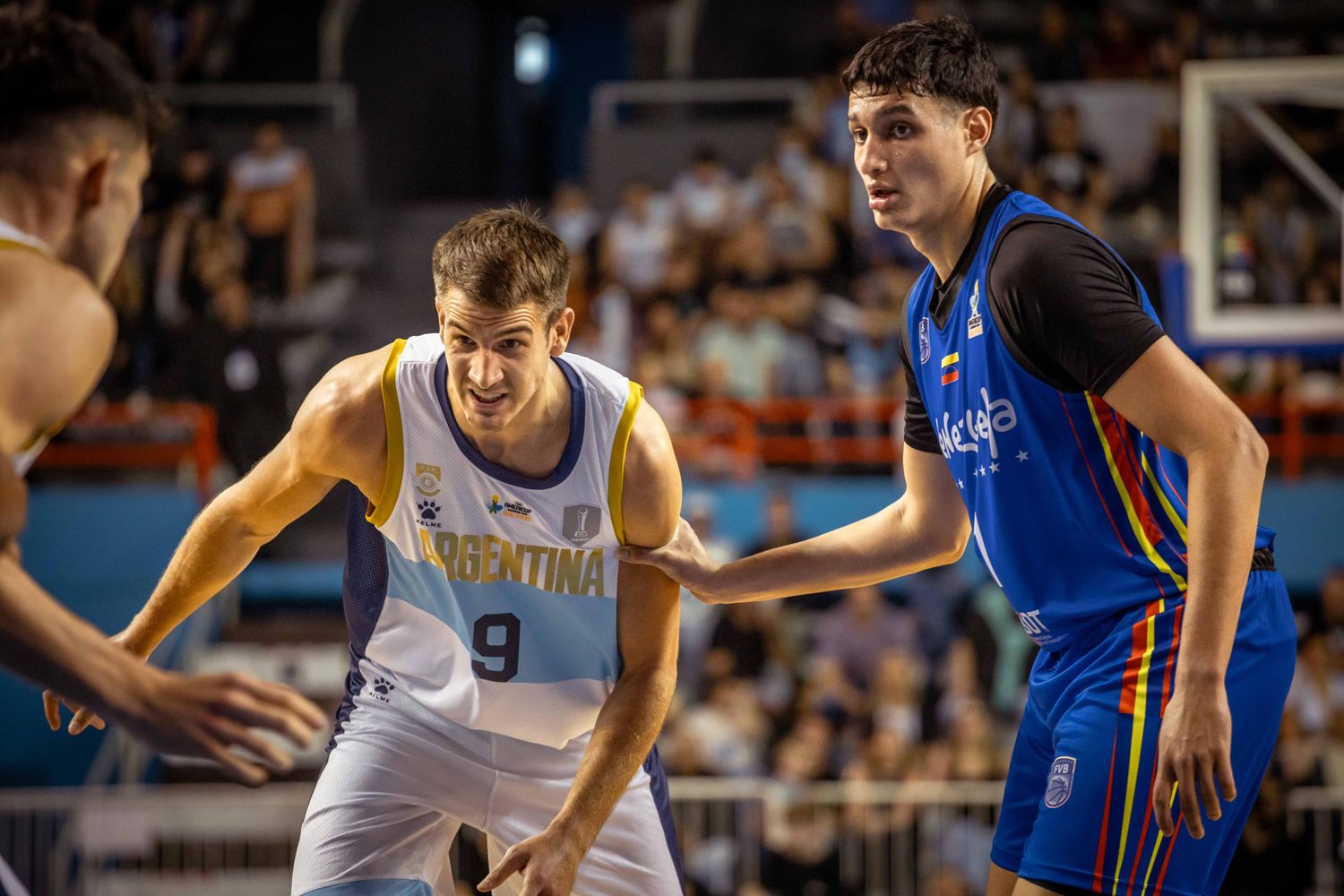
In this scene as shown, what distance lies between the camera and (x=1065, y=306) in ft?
9.78

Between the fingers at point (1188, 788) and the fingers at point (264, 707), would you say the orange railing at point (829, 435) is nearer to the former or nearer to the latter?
the fingers at point (1188, 788)

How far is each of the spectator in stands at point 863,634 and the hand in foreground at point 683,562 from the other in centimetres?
567

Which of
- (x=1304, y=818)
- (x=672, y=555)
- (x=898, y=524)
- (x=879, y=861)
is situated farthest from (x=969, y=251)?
(x=1304, y=818)

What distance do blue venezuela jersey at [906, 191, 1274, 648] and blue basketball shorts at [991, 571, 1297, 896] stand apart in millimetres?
95

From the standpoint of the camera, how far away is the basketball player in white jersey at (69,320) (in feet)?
7.97

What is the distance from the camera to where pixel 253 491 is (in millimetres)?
3850

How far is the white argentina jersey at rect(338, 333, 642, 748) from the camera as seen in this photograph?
12.5ft

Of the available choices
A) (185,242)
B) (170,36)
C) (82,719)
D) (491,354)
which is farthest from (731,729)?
(170,36)

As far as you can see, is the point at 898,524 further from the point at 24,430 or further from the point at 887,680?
the point at 887,680

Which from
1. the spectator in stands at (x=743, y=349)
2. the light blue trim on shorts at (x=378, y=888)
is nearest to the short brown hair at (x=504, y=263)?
the light blue trim on shorts at (x=378, y=888)

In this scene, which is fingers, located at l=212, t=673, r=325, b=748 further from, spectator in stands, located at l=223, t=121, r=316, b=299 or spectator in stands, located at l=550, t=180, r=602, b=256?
spectator in stands, located at l=223, t=121, r=316, b=299

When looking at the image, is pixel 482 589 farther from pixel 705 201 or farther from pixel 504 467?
pixel 705 201

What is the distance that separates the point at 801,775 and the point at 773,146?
22.8ft

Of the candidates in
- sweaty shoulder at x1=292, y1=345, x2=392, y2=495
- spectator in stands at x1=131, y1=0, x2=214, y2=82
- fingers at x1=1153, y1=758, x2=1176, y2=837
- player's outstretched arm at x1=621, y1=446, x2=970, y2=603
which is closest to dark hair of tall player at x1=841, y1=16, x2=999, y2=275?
player's outstretched arm at x1=621, y1=446, x2=970, y2=603
